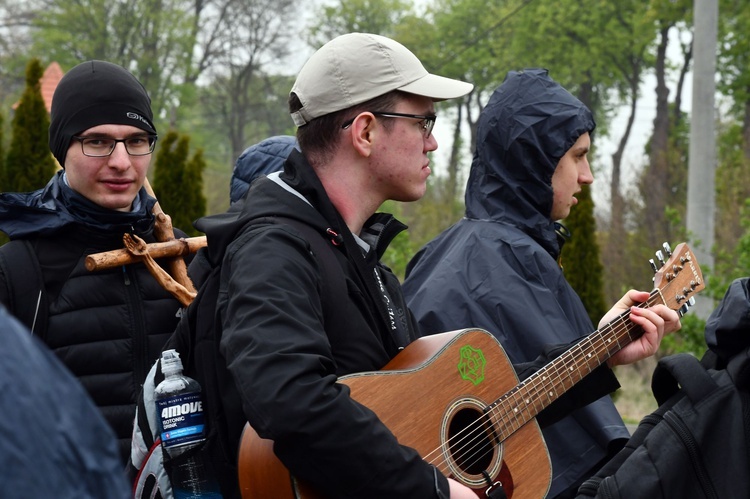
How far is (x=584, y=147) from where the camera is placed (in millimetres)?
3891

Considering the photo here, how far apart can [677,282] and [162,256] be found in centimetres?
169

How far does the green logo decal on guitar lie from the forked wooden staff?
2.92 ft

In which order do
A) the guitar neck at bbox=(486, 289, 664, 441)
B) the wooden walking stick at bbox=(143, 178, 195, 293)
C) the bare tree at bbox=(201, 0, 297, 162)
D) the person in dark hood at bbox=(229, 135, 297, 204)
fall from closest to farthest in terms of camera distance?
the guitar neck at bbox=(486, 289, 664, 441)
the wooden walking stick at bbox=(143, 178, 195, 293)
the person in dark hood at bbox=(229, 135, 297, 204)
the bare tree at bbox=(201, 0, 297, 162)

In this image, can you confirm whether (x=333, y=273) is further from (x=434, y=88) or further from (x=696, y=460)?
(x=696, y=460)

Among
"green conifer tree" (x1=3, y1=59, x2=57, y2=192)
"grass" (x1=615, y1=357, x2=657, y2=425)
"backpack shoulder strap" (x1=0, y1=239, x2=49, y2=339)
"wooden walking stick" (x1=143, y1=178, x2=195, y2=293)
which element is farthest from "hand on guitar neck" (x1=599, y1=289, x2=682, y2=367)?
"green conifer tree" (x1=3, y1=59, x2=57, y2=192)

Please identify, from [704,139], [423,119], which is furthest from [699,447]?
[704,139]

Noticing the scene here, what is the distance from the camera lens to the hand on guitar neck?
3.18 metres

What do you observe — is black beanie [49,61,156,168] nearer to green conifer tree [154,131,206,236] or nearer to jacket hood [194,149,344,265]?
jacket hood [194,149,344,265]

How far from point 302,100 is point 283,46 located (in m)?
37.8

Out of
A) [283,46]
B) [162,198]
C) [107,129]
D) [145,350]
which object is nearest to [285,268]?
[145,350]

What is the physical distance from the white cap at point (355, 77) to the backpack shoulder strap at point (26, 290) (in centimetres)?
94

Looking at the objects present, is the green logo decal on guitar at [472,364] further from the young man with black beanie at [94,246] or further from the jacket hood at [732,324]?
the young man with black beanie at [94,246]

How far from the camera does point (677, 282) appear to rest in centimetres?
339

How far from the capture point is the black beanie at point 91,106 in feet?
10.4
